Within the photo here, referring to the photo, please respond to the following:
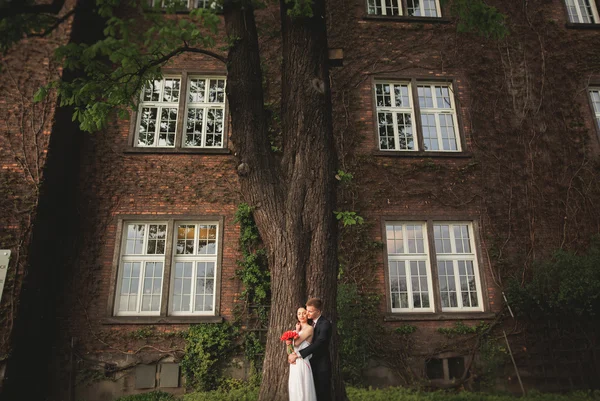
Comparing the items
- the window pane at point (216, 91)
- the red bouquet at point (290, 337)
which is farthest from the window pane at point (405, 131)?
the red bouquet at point (290, 337)

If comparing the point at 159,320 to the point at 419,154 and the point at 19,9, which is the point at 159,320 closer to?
the point at 19,9

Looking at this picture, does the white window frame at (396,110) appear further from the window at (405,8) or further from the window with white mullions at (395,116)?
the window at (405,8)

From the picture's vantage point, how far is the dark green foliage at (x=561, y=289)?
297 inches

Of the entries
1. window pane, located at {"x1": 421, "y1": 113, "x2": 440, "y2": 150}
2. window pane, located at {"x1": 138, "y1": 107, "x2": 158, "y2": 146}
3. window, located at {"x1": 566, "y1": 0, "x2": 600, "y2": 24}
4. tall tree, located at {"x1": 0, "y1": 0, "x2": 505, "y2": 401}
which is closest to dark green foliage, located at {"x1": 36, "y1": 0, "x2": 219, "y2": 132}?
tall tree, located at {"x1": 0, "y1": 0, "x2": 505, "y2": 401}

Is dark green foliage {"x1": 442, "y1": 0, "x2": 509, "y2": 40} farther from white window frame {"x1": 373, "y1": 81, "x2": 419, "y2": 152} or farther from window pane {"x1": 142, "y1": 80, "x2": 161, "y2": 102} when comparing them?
window pane {"x1": 142, "y1": 80, "x2": 161, "y2": 102}

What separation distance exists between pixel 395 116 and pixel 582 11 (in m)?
6.56

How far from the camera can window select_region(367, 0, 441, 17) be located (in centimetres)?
1124

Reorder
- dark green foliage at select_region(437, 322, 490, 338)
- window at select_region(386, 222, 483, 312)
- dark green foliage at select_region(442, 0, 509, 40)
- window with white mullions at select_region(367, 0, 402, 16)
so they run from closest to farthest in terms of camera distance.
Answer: dark green foliage at select_region(442, 0, 509, 40), dark green foliage at select_region(437, 322, 490, 338), window at select_region(386, 222, 483, 312), window with white mullions at select_region(367, 0, 402, 16)

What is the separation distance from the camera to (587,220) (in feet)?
31.3

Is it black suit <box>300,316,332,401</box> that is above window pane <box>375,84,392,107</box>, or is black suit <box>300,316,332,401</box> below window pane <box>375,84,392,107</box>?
below

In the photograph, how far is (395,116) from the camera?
1026 cm

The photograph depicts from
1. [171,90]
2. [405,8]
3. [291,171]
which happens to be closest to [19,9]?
[291,171]

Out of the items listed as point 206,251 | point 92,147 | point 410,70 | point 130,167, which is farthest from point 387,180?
Result: point 92,147

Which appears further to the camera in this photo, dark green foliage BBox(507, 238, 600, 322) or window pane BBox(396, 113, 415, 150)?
window pane BBox(396, 113, 415, 150)
